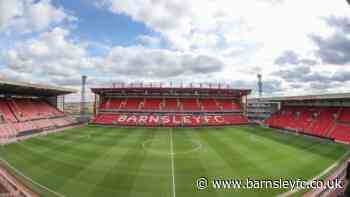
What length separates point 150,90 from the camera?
46688 millimetres

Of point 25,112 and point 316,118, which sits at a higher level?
point 25,112

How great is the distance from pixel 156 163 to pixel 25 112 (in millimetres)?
32014

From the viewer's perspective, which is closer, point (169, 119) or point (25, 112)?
point (25, 112)

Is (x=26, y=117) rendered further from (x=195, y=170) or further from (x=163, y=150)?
(x=195, y=170)

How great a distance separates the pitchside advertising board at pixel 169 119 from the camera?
41219 mm

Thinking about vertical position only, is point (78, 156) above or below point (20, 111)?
below

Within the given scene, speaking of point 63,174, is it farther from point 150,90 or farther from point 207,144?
point 150,90

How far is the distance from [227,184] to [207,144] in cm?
1137

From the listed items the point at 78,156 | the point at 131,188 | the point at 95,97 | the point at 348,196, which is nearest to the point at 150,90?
the point at 95,97

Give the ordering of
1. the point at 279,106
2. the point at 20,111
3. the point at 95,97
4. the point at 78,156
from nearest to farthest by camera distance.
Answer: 1. the point at 78,156
2. the point at 20,111
3. the point at 279,106
4. the point at 95,97

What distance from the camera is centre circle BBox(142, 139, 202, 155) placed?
21328 mm

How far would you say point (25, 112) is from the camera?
34688 millimetres

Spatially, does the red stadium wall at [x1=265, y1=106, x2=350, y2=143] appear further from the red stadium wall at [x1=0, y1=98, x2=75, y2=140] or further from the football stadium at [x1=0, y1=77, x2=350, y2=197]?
the red stadium wall at [x1=0, y1=98, x2=75, y2=140]

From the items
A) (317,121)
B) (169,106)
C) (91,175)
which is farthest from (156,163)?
(317,121)
